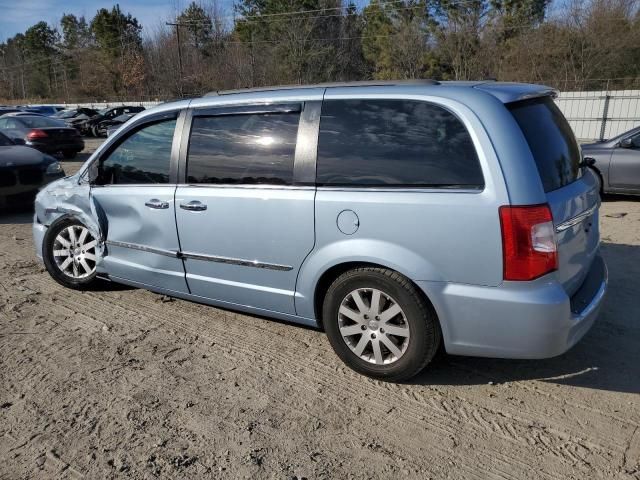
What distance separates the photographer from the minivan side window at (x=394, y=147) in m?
3.05

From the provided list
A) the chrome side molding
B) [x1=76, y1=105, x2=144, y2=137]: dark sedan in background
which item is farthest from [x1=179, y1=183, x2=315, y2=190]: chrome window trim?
[x1=76, y1=105, x2=144, y2=137]: dark sedan in background

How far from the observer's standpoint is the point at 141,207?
4.35m

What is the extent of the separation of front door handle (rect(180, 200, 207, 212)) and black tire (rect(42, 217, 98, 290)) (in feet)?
4.97

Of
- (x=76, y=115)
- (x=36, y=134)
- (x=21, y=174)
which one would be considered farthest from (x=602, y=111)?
(x=76, y=115)

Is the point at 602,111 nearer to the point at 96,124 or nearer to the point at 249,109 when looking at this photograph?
the point at 249,109

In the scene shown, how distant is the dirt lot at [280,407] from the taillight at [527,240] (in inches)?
33.3

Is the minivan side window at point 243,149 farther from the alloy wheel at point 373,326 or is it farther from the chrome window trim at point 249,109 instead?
the alloy wheel at point 373,326

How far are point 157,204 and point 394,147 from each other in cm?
195

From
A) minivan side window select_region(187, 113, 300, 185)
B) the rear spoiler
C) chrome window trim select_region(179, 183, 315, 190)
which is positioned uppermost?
Result: the rear spoiler

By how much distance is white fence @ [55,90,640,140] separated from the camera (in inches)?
825

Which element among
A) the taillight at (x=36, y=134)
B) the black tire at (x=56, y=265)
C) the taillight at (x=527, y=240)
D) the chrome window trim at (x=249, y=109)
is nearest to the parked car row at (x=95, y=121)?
the taillight at (x=36, y=134)

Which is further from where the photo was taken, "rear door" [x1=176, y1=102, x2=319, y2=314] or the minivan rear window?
"rear door" [x1=176, y1=102, x2=319, y2=314]

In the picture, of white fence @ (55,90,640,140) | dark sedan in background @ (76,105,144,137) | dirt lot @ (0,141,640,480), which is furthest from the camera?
dark sedan in background @ (76,105,144,137)

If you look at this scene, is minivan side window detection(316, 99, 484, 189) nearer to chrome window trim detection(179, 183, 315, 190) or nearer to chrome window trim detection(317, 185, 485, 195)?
chrome window trim detection(317, 185, 485, 195)
